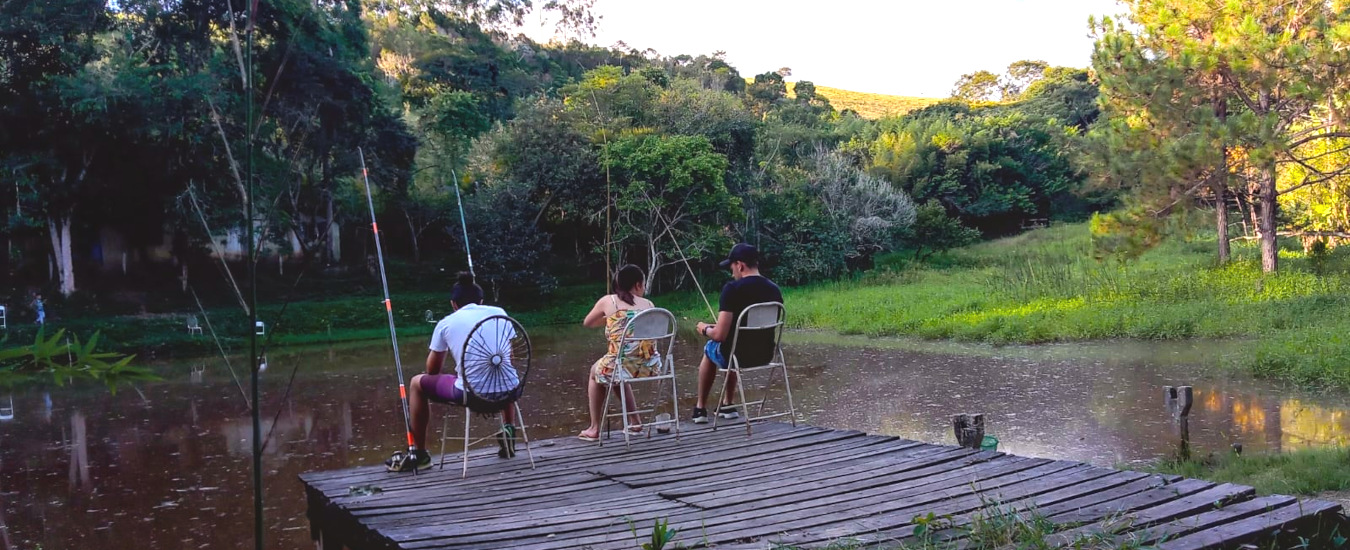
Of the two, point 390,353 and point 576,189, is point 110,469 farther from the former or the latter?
point 576,189

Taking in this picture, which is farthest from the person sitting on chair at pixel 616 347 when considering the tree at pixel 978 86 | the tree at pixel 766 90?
the tree at pixel 978 86

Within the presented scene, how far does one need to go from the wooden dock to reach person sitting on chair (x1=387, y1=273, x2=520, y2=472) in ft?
0.34

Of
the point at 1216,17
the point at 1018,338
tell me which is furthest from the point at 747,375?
the point at 1216,17

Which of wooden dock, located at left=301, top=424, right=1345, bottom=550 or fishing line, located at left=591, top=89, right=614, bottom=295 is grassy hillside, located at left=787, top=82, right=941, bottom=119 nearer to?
fishing line, located at left=591, top=89, right=614, bottom=295

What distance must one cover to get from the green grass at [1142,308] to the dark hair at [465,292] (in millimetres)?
7630

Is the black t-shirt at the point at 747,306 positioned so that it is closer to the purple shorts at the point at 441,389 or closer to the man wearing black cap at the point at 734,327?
the man wearing black cap at the point at 734,327

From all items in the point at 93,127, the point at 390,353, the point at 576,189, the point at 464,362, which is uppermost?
the point at 93,127

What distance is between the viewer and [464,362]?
16.2 feet

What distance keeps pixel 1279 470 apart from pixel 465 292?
4467 millimetres

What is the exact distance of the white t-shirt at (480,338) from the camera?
5094 millimetres

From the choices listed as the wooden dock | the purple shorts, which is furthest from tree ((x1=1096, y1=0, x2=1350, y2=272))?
the purple shorts

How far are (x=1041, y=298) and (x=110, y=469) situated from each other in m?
14.1

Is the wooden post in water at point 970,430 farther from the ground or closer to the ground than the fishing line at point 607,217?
closer to the ground

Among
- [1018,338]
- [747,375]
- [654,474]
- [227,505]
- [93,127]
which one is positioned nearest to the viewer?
[654,474]
